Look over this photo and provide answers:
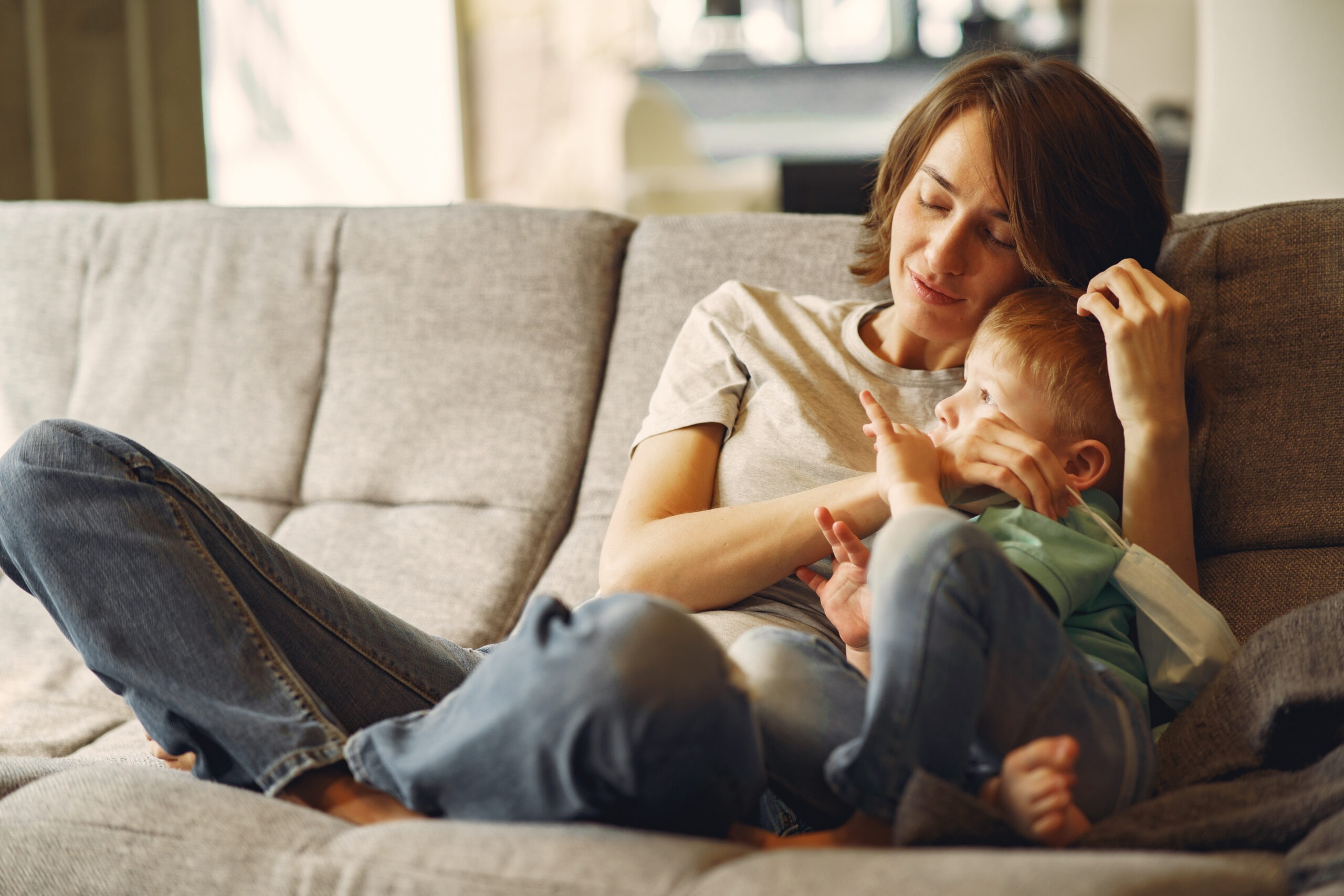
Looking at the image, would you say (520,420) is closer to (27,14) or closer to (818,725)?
(818,725)

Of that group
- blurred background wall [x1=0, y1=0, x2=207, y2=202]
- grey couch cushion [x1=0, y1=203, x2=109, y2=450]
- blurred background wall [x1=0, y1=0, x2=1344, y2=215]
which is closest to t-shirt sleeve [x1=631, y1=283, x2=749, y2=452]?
grey couch cushion [x1=0, y1=203, x2=109, y2=450]

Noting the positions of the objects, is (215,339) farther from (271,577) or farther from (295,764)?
(295,764)

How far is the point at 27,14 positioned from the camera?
10.8ft

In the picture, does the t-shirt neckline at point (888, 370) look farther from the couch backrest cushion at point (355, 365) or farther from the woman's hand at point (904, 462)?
the couch backrest cushion at point (355, 365)

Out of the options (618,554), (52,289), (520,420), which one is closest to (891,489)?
(618,554)

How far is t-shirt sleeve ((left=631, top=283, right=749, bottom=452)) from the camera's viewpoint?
4.10 ft

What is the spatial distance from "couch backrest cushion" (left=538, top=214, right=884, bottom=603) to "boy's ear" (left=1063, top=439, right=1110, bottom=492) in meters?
0.46

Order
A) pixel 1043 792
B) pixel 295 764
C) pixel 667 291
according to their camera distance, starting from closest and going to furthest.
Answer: pixel 1043 792, pixel 295 764, pixel 667 291

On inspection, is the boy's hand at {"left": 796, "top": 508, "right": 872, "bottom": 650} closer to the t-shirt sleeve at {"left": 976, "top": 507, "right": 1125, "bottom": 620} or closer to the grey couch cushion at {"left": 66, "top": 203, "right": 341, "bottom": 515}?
the t-shirt sleeve at {"left": 976, "top": 507, "right": 1125, "bottom": 620}

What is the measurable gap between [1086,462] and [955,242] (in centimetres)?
27

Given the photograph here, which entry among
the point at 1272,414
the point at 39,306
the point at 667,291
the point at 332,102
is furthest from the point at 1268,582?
the point at 332,102

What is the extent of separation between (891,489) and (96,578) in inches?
26.6

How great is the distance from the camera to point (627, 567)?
3.70 ft

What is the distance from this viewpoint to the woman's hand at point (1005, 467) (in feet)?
3.23
